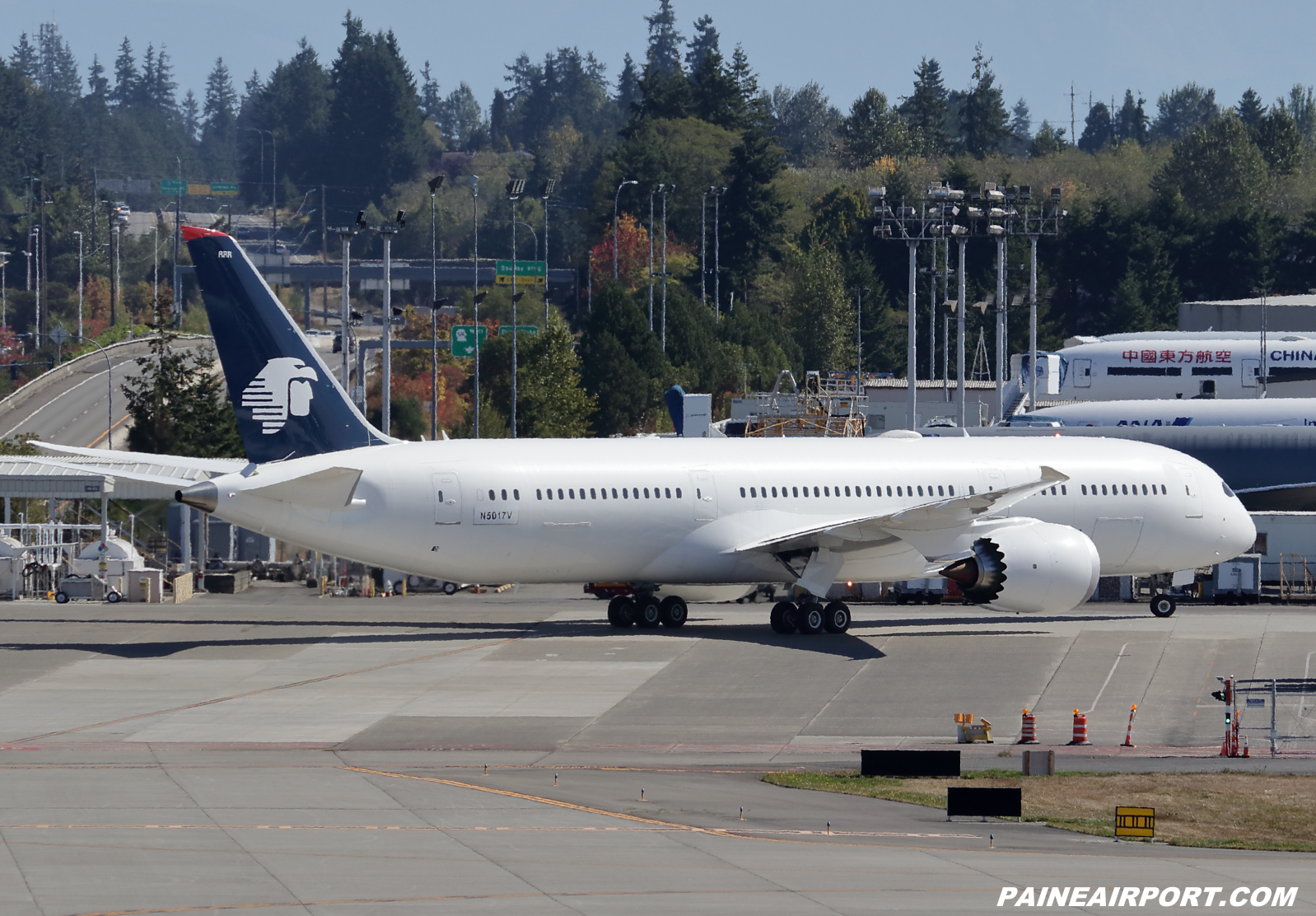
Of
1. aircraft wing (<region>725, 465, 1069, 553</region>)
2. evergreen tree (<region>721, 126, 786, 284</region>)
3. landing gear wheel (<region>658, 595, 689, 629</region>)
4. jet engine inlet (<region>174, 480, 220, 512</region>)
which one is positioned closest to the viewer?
jet engine inlet (<region>174, 480, 220, 512</region>)

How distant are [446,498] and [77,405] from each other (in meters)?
86.3

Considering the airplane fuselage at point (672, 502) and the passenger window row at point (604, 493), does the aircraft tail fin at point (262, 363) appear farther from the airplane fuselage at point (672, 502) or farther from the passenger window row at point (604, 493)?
the passenger window row at point (604, 493)

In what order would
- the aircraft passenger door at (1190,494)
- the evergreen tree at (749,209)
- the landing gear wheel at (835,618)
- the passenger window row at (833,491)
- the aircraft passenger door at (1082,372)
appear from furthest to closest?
the evergreen tree at (749,209), the aircraft passenger door at (1082,372), the aircraft passenger door at (1190,494), the passenger window row at (833,491), the landing gear wheel at (835,618)

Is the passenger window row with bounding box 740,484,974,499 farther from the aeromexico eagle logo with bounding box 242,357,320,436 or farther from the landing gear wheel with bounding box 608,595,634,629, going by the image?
the aeromexico eagle logo with bounding box 242,357,320,436

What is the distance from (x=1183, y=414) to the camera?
8125 centimetres

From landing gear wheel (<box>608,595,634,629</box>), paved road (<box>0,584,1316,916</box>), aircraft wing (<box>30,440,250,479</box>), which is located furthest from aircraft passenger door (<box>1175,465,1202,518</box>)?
aircraft wing (<box>30,440,250,479</box>)

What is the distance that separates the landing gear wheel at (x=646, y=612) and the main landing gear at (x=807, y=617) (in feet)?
10.9

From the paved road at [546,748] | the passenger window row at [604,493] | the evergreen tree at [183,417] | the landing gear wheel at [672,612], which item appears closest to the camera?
the paved road at [546,748]

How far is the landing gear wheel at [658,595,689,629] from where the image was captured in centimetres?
4619

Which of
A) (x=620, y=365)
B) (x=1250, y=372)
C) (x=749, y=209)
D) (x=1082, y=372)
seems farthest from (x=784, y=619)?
(x=749, y=209)

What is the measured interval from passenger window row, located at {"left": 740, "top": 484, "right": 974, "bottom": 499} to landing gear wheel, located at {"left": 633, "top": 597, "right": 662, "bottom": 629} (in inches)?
153

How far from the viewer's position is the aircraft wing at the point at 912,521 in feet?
138

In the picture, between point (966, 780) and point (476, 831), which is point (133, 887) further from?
point (966, 780)

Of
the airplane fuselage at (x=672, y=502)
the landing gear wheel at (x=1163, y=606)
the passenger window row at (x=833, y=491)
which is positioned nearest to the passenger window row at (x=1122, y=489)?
the airplane fuselage at (x=672, y=502)
